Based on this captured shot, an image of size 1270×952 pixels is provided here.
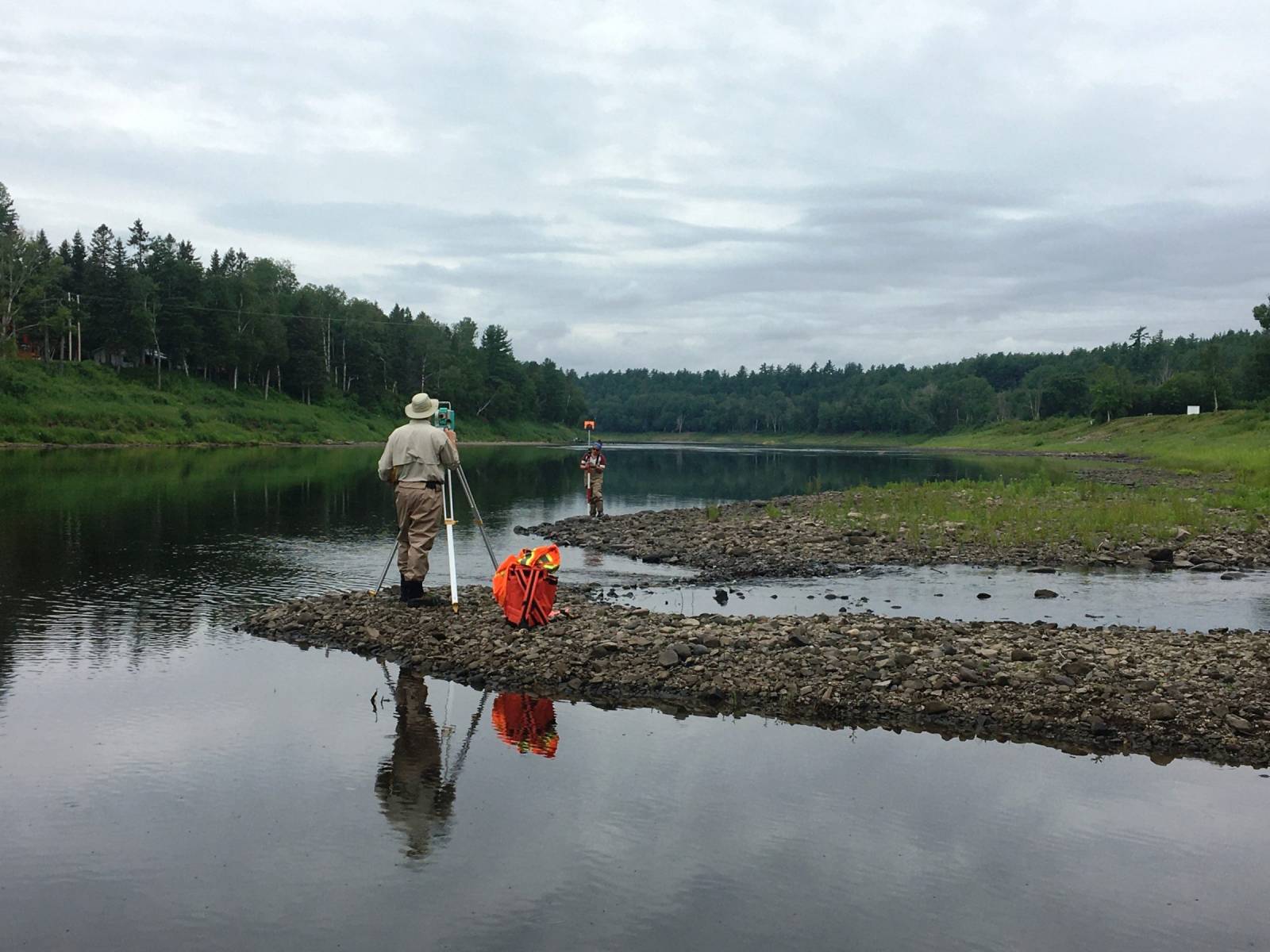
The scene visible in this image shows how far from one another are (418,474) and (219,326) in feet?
357

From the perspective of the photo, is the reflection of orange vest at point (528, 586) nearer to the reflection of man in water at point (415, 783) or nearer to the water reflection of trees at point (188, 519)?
the reflection of man in water at point (415, 783)

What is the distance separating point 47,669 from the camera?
1408cm

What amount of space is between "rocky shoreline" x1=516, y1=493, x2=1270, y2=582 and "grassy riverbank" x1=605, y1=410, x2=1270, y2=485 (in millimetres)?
20651

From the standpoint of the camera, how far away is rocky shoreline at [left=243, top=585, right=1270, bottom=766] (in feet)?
39.2

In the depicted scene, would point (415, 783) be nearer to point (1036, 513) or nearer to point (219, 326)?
point (1036, 513)

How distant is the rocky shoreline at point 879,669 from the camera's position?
1196 cm

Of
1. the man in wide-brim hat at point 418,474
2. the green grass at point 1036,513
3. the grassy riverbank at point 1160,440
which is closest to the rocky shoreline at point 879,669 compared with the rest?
the man in wide-brim hat at point 418,474

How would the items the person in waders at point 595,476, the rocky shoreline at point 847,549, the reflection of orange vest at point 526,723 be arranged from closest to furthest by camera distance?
the reflection of orange vest at point 526,723, the rocky shoreline at point 847,549, the person in waders at point 595,476

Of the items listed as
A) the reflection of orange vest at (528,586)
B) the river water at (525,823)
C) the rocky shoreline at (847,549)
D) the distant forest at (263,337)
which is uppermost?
the distant forest at (263,337)

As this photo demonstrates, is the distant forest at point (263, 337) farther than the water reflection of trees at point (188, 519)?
Yes

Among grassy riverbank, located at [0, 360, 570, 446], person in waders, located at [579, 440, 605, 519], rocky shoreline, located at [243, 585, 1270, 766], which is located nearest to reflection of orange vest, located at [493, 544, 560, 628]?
rocky shoreline, located at [243, 585, 1270, 766]

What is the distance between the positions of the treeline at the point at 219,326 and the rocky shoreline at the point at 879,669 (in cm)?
9396

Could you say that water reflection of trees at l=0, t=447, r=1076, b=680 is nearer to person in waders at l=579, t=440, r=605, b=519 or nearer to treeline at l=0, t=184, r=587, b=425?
person in waders at l=579, t=440, r=605, b=519

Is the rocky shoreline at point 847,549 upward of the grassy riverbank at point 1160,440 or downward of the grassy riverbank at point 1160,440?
downward
